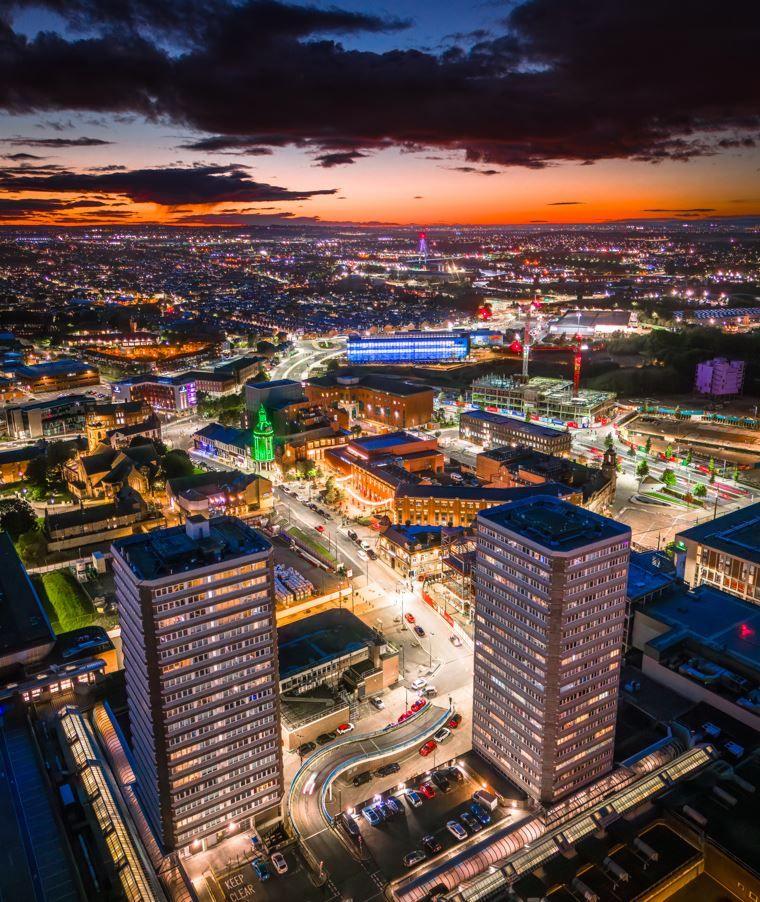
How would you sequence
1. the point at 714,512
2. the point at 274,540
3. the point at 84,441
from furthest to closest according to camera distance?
the point at 84,441 → the point at 714,512 → the point at 274,540

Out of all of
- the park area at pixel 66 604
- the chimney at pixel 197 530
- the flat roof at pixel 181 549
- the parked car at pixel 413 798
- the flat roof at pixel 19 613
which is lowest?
the parked car at pixel 413 798

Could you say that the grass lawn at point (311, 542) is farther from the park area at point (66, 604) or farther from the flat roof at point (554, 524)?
the flat roof at point (554, 524)

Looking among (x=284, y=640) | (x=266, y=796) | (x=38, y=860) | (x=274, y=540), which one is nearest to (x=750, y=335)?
(x=274, y=540)

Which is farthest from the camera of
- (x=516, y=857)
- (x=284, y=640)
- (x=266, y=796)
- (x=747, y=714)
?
(x=284, y=640)

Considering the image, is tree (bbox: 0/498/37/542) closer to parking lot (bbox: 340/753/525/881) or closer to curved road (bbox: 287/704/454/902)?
curved road (bbox: 287/704/454/902)

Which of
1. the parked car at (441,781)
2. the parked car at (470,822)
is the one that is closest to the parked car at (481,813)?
the parked car at (470,822)

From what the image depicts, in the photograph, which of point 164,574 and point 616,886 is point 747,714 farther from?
point 164,574

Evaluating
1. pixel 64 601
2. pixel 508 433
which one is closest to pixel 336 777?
pixel 64 601

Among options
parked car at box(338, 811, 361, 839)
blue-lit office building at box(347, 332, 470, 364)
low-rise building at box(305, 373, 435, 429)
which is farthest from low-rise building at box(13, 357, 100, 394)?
parked car at box(338, 811, 361, 839)
